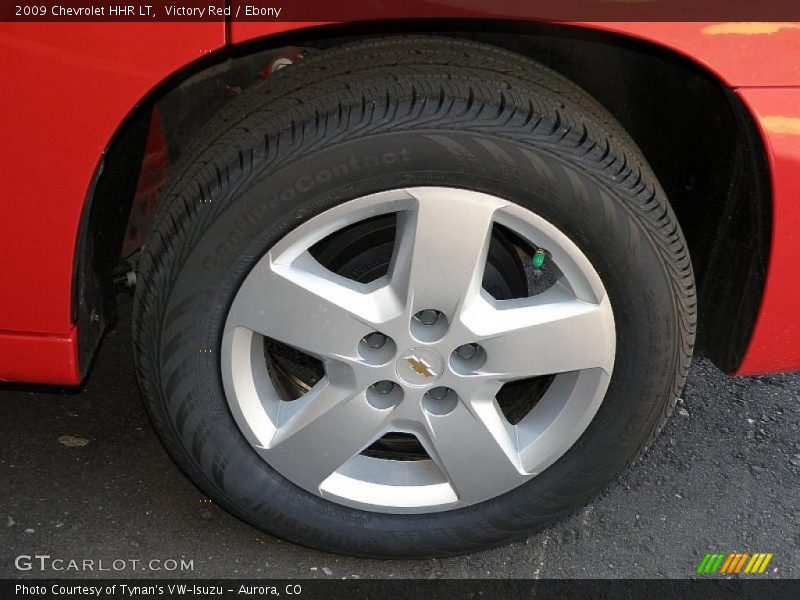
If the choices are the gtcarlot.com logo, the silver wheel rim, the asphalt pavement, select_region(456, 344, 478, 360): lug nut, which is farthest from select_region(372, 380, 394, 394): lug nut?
the gtcarlot.com logo

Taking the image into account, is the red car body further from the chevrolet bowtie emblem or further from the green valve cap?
the chevrolet bowtie emblem

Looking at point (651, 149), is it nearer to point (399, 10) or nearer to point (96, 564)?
point (399, 10)

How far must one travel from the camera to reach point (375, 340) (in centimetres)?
178

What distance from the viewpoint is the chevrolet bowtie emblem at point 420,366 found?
174 centimetres

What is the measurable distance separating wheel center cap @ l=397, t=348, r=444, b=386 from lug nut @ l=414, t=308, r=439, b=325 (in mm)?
58

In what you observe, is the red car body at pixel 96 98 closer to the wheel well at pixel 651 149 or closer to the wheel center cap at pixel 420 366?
the wheel well at pixel 651 149

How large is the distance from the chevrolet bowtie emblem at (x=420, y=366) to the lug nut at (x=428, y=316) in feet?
0.24

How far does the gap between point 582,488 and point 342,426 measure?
0.53m

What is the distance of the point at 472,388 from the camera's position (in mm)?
1782

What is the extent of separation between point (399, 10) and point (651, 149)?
31.2 inches
